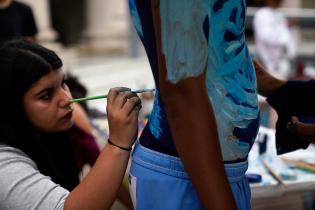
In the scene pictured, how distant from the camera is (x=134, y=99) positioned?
1.17 m

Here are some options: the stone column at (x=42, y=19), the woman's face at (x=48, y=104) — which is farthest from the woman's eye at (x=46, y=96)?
the stone column at (x=42, y=19)

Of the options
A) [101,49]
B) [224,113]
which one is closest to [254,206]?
[224,113]

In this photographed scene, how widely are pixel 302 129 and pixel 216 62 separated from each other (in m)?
0.48

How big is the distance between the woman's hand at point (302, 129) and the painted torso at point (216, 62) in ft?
1.09

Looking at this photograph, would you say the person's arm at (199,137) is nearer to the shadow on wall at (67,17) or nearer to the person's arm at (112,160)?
the person's arm at (112,160)

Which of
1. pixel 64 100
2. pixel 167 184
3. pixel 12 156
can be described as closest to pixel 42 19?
pixel 64 100

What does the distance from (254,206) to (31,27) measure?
122 inches

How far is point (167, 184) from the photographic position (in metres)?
0.97

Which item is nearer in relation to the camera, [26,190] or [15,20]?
[26,190]

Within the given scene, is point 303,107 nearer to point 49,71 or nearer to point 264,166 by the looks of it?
point 264,166

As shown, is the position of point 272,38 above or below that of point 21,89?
below

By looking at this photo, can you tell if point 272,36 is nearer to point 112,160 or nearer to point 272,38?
point 272,38

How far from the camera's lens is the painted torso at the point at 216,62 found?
2.87ft

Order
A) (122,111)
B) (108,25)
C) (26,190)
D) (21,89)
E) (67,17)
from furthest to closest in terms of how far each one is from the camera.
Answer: (67,17) → (108,25) → (21,89) → (26,190) → (122,111)
